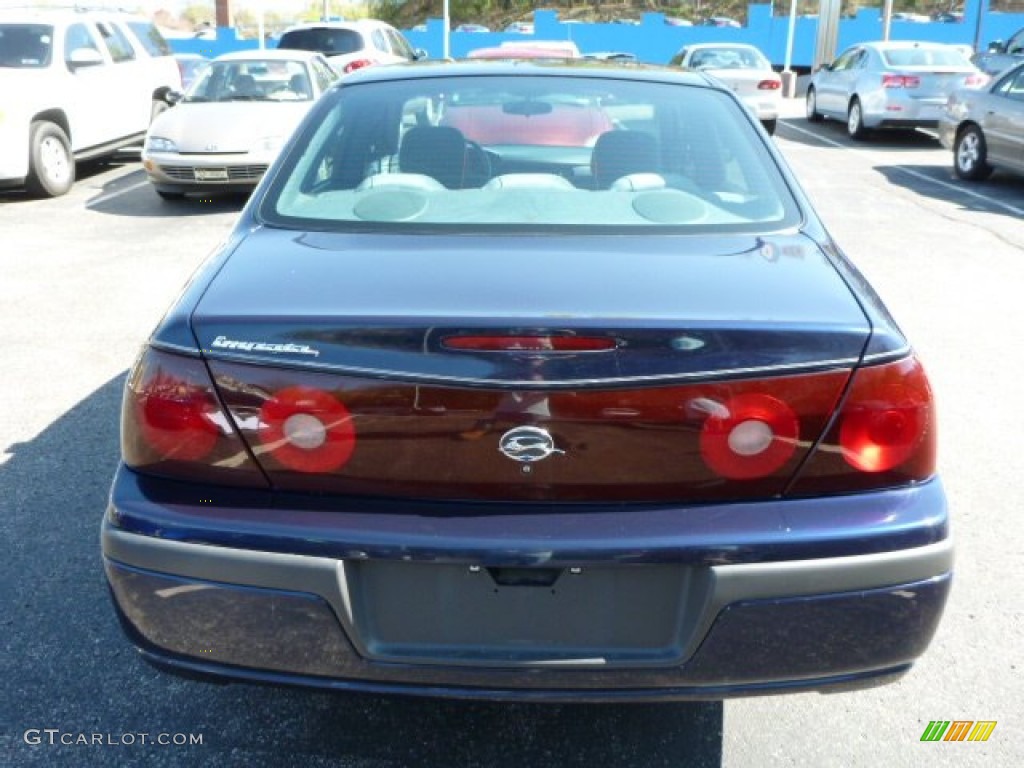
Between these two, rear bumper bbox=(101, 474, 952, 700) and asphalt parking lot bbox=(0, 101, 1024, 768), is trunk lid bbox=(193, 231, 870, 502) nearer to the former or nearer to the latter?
rear bumper bbox=(101, 474, 952, 700)

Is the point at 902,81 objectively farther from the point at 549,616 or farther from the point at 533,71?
the point at 549,616

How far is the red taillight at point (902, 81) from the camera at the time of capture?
573 inches

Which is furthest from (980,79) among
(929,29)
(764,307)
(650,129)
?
(929,29)

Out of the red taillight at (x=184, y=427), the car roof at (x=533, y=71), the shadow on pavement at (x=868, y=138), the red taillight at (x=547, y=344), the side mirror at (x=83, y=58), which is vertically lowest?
the shadow on pavement at (x=868, y=138)

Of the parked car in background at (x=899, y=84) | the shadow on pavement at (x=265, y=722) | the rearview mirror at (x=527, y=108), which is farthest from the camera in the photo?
the parked car in background at (x=899, y=84)

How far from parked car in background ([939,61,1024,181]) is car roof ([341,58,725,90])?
840 cm

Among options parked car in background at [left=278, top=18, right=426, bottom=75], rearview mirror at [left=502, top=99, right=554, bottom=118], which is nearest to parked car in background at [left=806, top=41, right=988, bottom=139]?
parked car in background at [left=278, top=18, right=426, bottom=75]

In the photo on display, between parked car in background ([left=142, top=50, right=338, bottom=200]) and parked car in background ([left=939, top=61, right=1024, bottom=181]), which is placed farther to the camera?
parked car in background ([left=939, top=61, right=1024, bottom=181])

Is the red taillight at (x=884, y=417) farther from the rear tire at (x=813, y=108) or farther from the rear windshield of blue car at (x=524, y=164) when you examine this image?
the rear tire at (x=813, y=108)

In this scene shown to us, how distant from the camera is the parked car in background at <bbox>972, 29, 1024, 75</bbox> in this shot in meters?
18.7

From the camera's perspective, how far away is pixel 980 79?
14461 mm

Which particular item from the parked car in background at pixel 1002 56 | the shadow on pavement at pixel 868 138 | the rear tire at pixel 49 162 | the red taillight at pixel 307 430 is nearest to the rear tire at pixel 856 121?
the shadow on pavement at pixel 868 138

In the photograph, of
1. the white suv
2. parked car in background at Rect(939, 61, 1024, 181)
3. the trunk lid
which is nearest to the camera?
the trunk lid

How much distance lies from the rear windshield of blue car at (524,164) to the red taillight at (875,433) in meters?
0.75
